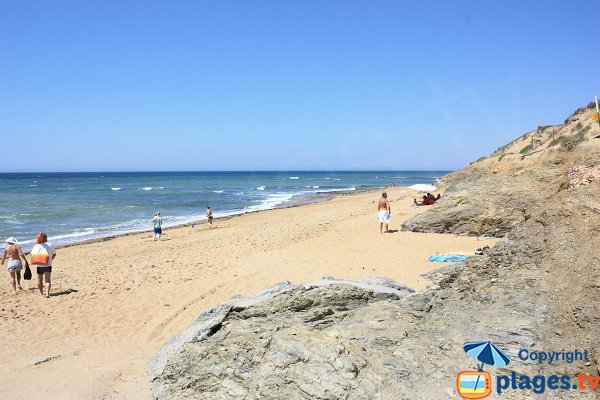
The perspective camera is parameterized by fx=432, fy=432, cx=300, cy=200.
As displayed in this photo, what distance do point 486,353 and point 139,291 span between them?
8.34 meters

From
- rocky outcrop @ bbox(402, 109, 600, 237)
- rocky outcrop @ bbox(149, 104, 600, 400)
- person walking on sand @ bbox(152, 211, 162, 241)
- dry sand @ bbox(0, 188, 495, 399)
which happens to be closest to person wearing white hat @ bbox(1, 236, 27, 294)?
dry sand @ bbox(0, 188, 495, 399)

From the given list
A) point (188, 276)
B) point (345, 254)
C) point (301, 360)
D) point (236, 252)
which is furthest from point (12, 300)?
point (301, 360)

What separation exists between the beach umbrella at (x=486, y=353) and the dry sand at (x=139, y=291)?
3282mm

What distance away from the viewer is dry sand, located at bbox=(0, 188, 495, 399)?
18.2 feet

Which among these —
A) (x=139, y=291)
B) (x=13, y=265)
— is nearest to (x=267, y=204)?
(x=13, y=265)

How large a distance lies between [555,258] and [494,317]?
2.78 ft

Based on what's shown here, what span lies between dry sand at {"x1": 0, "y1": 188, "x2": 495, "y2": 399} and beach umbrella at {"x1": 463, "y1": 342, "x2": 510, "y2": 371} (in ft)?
10.8

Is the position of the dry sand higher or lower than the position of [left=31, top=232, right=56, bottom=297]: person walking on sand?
lower

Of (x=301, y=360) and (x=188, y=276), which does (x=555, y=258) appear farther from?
(x=188, y=276)

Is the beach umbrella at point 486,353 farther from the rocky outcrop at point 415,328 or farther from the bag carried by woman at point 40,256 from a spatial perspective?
the bag carried by woman at point 40,256

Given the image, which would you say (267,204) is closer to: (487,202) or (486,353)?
(487,202)

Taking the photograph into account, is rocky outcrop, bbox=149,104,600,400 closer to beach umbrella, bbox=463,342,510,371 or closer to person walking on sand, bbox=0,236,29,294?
beach umbrella, bbox=463,342,510,371

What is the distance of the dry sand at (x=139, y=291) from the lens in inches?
218

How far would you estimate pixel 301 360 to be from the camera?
11.5 feet
